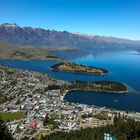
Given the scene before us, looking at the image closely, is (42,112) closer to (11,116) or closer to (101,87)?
(11,116)

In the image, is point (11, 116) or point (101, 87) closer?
point (11, 116)

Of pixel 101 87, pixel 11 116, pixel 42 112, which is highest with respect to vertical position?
pixel 101 87

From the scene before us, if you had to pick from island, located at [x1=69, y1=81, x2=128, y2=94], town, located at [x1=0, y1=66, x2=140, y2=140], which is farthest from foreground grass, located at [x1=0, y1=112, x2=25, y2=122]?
island, located at [x1=69, y1=81, x2=128, y2=94]

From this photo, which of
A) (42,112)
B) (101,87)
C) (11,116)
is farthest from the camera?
(101,87)

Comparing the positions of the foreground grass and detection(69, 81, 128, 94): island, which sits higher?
detection(69, 81, 128, 94): island

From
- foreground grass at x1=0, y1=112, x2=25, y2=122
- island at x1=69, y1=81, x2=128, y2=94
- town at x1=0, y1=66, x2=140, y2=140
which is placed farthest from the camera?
island at x1=69, y1=81, x2=128, y2=94

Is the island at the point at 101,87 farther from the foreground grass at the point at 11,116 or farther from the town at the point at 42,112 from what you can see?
the foreground grass at the point at 11,116

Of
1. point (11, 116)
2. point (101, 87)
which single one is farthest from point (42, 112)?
point (101, 87)

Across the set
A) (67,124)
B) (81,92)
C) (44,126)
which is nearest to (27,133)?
→ (44,126)

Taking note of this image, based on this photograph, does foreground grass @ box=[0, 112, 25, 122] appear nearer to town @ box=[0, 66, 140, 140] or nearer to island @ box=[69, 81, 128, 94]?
town @ box=[0, 66, 140, 140]
